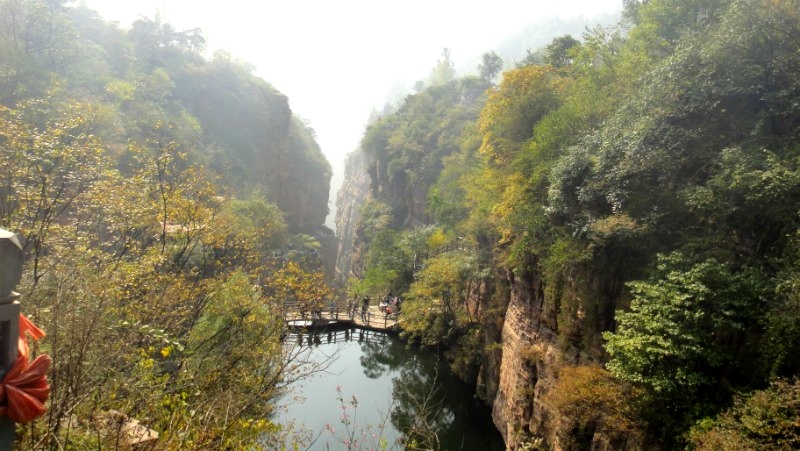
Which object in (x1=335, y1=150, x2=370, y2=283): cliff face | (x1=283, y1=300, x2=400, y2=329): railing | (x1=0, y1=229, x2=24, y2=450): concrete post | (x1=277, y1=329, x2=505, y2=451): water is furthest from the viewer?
(x1=335, y1=150, x2=370, y2=283): cliff face

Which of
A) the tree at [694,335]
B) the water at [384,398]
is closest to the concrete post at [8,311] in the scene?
the tree at [694,335]

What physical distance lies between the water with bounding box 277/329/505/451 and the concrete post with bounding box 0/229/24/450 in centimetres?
1045

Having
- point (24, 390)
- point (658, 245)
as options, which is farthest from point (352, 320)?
point (24, 390)

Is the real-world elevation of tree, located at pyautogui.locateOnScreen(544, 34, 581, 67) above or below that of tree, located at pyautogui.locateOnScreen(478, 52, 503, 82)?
below

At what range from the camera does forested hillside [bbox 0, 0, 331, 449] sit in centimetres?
493

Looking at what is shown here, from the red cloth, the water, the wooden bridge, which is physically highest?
the red cloth

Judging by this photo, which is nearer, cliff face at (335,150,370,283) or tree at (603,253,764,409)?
tree at (603,253,764,409)

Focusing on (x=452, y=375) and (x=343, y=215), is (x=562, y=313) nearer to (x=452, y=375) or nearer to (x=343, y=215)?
(x=452, y=375)

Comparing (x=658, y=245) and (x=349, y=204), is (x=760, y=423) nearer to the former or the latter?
(x=658, y=245)

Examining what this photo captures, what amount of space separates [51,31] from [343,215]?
47.2 metres

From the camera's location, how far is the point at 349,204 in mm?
70688

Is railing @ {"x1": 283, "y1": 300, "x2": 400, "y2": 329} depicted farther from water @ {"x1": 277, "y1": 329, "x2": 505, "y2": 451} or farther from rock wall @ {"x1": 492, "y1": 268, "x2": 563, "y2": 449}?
rock wall @ {"x1": 492, "y1": 268, "x2": 563, "y2": 449}

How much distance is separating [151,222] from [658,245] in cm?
1210

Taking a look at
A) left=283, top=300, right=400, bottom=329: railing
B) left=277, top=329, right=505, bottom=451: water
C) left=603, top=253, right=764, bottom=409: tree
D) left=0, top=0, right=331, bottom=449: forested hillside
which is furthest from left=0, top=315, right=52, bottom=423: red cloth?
left=283, top=300, right=400, bottom=329: railing
